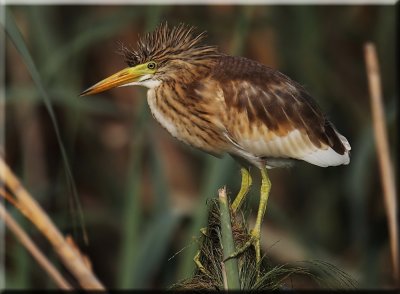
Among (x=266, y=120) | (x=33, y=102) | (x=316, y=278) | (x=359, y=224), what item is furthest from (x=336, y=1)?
(x=316, y=278)

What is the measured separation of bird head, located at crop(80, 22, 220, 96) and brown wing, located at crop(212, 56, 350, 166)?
0.06 m

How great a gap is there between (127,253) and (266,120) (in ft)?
3.24

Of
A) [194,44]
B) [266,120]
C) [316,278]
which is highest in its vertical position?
[194,44]

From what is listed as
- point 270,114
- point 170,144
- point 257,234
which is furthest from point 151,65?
point 170,144

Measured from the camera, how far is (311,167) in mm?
3857

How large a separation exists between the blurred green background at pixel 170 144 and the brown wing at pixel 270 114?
3.03 ft

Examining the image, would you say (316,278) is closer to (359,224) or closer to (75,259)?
(75,259)

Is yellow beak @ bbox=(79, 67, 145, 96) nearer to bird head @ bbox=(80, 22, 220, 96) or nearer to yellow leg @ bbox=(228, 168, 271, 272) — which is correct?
bird head @ bbox=(80, 22, 220, 96)

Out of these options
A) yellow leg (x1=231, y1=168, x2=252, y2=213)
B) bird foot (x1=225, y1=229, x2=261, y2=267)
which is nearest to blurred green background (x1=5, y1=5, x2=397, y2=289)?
yellow leg (x1=231, y1=168, x2=252, y2=213)

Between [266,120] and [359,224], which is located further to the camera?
[359,224]

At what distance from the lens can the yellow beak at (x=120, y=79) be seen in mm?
2053

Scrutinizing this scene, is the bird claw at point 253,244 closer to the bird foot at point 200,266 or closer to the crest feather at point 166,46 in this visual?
the bird foot at point 200,266

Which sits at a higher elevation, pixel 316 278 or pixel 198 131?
pixel 198 131

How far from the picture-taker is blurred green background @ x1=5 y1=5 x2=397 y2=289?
11.2 feet
